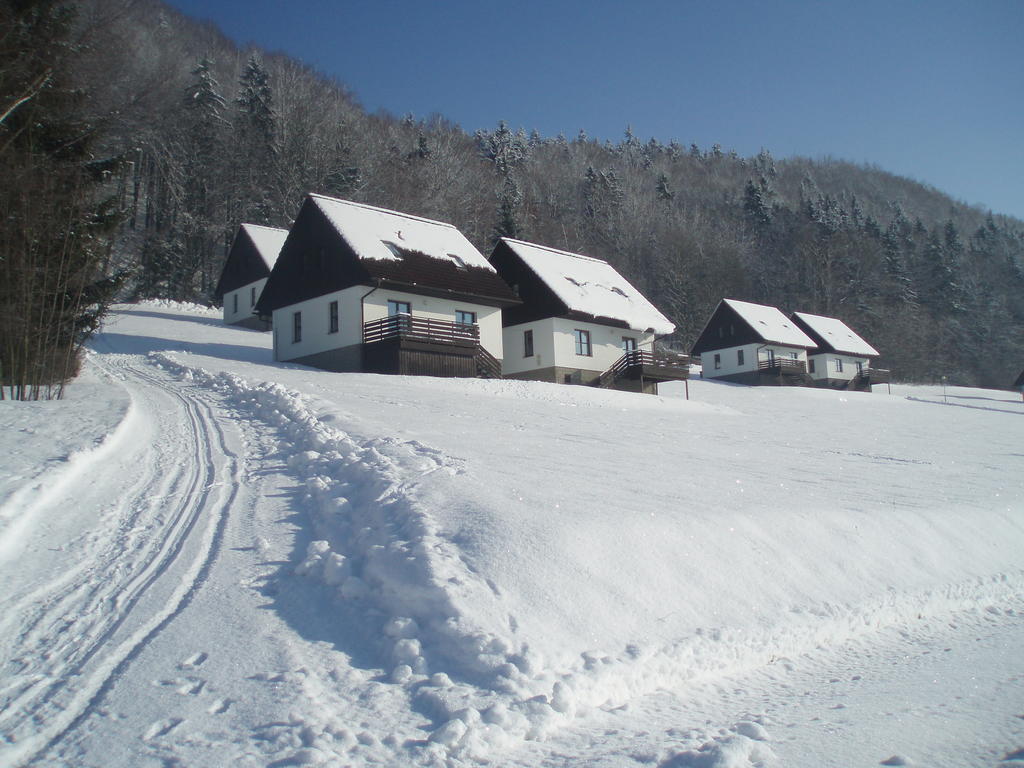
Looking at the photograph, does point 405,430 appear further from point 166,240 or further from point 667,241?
point 667,241

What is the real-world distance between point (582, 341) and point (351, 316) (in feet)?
35.7

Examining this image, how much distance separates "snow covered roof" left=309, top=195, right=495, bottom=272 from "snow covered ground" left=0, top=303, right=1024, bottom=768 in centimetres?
1589

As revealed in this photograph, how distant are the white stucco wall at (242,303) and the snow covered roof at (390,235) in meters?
12.5

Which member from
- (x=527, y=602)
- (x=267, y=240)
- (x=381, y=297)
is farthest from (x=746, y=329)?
(x=527, y=602)

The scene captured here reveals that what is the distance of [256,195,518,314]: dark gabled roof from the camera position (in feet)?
87.8

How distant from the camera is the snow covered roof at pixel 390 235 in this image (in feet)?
89.8

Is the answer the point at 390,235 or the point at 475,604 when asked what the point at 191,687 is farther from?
the point at 390,235

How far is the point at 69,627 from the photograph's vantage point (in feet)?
16.8

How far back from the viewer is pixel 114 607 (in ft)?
17.8

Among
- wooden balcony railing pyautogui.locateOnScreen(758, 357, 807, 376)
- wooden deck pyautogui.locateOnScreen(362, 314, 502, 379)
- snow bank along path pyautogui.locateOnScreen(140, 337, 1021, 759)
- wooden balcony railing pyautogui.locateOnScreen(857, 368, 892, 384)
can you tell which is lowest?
snow bank along path pyautogui.locateOnScreen(140, 337, 1021, 759)

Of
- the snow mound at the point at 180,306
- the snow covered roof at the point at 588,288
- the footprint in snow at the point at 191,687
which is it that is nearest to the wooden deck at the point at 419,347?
the snow covered roof at the point at 588,288

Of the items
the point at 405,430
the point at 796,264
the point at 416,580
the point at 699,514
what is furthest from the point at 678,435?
the point at 796,264

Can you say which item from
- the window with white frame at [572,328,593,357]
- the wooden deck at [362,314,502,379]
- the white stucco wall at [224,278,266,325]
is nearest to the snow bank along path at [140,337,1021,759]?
the wooden deck at [362,314,502,379]

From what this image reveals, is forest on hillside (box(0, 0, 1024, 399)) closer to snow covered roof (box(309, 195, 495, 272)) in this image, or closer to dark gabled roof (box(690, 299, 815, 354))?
snow covered roof (box(309, 195, 495, 272))
